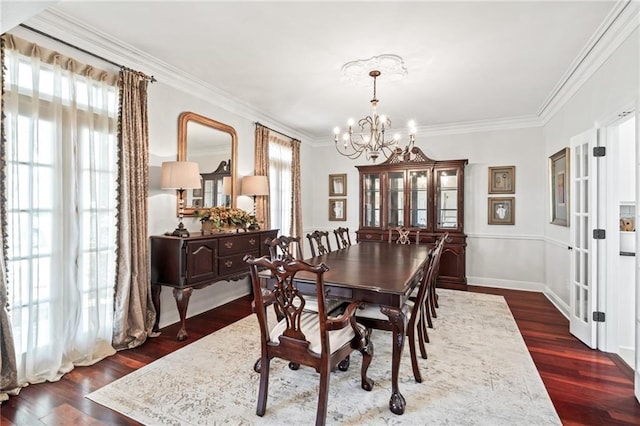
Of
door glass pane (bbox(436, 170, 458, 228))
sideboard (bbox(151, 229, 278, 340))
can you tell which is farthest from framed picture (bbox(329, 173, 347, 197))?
sideboard (bbox(151, 229, 278, 340))

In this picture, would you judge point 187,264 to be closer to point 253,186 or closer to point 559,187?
point 253,186

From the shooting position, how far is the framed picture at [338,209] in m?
6.21

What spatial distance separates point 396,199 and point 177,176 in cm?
354

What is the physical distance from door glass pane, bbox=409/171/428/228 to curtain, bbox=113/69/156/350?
3856mm

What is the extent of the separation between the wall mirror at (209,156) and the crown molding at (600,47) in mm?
3733

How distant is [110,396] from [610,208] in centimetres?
405

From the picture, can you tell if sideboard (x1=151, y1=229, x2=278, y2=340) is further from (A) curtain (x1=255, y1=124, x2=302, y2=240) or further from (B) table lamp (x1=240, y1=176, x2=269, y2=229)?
(A) curtain (x1=255, y1=124, x2=302, y2=240)

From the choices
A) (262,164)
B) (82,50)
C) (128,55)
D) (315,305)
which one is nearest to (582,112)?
(315,305)

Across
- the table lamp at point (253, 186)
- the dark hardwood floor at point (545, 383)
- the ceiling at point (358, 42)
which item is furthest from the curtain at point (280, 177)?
the dark hardwood floor at point (545, 383)

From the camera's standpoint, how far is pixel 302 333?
72.3 inches

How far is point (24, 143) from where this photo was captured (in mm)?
2225

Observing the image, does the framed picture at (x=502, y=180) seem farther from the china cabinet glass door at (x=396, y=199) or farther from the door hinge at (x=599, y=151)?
the door hinge at (x=599, y=151)

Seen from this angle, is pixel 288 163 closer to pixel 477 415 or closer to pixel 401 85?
pixel 401 85

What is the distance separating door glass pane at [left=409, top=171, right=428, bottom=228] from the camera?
5.21 meters
